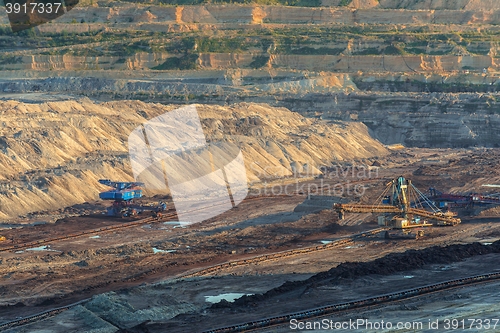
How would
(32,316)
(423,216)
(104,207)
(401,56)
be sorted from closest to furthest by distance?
(32,316) → (423,216) → (104,207) → (401,56)

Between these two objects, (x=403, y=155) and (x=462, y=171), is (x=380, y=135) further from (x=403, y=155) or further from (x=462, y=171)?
(x=462, y=171)

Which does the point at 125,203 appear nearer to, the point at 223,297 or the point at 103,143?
the point at 103,143

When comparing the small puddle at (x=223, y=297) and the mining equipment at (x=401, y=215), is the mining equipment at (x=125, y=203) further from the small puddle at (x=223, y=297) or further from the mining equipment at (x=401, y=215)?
the small puddle at (x=223, y=297)

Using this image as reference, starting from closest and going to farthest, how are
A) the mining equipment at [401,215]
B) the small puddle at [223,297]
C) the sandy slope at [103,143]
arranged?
the small puddle at [223,297]
the mining equipment at [401,215]
the sandy slope at [103,143]

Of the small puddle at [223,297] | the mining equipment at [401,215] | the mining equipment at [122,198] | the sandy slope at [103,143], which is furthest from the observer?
the sandy slope at [103,143]

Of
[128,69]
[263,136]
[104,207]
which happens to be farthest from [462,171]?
[128,69]

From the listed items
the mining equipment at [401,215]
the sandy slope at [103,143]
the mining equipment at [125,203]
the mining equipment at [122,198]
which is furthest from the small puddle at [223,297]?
the sandy slope at [103,143]

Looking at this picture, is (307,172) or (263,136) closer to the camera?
(307,172)

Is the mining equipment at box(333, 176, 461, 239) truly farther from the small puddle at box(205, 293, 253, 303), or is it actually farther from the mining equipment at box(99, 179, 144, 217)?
the mining equipment at box(99, 179, 144, 217)

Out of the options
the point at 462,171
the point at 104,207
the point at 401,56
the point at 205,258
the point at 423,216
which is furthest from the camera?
the point at 401,56

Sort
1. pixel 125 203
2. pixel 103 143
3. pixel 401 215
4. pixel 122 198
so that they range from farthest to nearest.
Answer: pixel 103 143 < pixel 125 203 < pixel 122 198 < pixel 401 215

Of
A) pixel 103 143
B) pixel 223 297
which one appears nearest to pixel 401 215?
pixel 223 297
